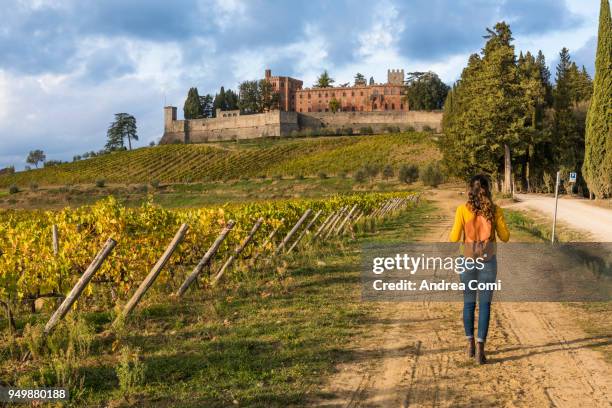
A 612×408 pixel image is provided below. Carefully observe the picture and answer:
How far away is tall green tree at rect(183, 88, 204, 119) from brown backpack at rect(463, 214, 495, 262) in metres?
130

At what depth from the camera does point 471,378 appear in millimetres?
A: 5973

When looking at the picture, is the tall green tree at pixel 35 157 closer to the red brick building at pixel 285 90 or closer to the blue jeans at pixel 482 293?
the red brick building at pixel 285 90

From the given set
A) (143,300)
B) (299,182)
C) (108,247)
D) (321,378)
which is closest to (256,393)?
(321,378)

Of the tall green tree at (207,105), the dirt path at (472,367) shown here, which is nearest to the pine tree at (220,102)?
the tall green tree at (207,105)

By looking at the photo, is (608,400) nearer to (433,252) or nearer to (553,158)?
(433,252)

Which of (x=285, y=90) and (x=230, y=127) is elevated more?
(x=285, y=90)

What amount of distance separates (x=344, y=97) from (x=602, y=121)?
355 feet

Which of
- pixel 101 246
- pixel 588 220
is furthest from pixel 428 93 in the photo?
pixel 101 246

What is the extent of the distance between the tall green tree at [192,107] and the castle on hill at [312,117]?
3880 mm

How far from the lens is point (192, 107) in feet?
431

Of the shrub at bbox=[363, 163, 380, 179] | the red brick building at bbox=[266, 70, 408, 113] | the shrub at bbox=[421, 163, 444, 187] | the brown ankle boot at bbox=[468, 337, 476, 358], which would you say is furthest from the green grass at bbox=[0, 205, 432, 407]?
the red brick building at bbox=[266, 70, 408, 113]

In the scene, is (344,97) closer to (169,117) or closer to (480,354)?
(169,117)

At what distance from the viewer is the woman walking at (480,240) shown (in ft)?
20.7

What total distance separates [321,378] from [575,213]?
23.1 metres
